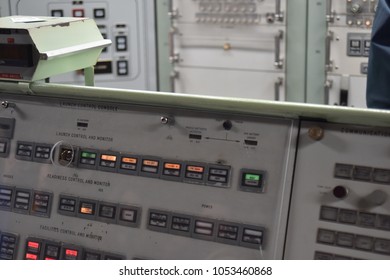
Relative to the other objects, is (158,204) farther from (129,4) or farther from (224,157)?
(129,4)

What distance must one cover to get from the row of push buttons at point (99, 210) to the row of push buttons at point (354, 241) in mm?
519

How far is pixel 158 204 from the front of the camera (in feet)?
5.67

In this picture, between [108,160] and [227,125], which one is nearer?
[227,125]

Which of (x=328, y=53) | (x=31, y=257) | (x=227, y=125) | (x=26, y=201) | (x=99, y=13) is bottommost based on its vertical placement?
(x=31, y=257)

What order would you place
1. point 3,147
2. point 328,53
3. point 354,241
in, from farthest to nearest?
point 328,53, point 3,147, point 354,241

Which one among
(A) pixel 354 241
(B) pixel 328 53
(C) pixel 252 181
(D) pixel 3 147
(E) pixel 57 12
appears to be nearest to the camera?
(A) pixel 354 241

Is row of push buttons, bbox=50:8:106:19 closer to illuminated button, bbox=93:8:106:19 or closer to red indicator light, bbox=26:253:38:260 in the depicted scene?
illuminated button, bbox=93:8:106:19

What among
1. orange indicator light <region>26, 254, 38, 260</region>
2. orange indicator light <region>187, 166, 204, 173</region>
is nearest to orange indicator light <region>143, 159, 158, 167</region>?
orange indicator light <region>187, 166, 204, 173</region>

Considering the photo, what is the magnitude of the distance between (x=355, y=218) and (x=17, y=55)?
3.76 feet

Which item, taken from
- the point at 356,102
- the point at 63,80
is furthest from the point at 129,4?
the point at 356,102

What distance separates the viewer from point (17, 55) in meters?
1.98

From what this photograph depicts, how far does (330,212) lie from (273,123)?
269 millimetres

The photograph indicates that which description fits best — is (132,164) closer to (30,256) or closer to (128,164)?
(128,164)

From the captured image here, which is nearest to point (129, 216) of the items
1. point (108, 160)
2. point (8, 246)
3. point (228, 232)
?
point (108, 160)
